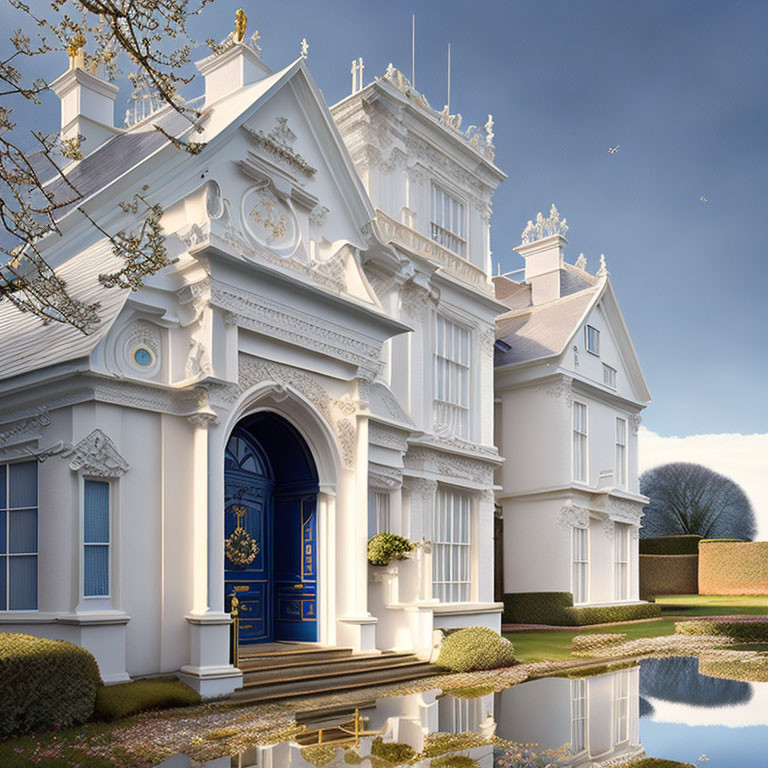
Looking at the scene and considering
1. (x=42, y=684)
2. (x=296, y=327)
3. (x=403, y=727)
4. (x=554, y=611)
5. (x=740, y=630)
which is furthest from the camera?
(x=554, y=611)

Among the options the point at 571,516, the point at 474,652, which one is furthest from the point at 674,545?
the point at 474,652

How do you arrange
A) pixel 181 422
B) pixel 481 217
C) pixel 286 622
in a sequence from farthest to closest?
pixel 481 217
pixel 286 622
pixel 181 422

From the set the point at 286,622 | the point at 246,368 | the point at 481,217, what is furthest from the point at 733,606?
the point at 246,368

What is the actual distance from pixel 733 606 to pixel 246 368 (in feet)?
83.4

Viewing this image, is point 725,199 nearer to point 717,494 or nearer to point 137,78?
point 137,78

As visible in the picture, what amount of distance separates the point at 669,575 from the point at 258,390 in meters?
31.5

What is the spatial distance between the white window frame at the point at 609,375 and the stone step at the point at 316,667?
16.1 metres

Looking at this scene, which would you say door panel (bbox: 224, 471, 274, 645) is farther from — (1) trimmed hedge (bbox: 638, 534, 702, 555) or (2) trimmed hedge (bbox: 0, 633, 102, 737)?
(1) trimmed hedge (bbox: 638, 534, 702, 555)

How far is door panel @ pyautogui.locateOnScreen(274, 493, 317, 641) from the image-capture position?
15.1 m

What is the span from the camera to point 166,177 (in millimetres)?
14117

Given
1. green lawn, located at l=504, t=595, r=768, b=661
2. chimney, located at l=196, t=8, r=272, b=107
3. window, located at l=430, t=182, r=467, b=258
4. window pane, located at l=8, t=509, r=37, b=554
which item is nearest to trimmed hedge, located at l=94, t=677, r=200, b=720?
window pane, located at l=8, t=509, r=37, b=554

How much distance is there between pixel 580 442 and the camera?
27.1 meters

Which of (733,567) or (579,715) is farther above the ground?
(579,715)

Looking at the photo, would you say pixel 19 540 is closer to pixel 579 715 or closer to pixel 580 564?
pixel 579 715
